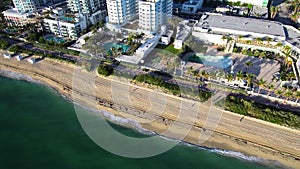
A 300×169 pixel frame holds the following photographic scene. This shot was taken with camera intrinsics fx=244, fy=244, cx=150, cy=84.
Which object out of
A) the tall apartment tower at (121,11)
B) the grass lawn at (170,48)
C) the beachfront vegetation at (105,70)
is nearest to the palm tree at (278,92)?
the grass lawn at (170,48)

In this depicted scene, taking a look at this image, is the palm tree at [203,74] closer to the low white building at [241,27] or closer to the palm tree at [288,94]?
the palm tree at [288,94]

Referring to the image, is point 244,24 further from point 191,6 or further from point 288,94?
point 288,94

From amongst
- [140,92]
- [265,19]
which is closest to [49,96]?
[140,92]

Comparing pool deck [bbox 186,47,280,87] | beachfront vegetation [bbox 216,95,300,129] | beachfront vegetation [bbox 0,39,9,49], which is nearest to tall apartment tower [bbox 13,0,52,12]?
beachfront vegetation [bbox 0,39,9,49]

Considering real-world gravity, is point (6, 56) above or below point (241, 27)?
below

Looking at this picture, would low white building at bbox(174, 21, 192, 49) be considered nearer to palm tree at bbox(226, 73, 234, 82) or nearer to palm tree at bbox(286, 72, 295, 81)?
palm tree at bbox(226, 73, 234, 82)

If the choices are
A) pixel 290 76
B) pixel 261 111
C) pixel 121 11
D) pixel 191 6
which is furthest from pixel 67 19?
pixel 290 76
